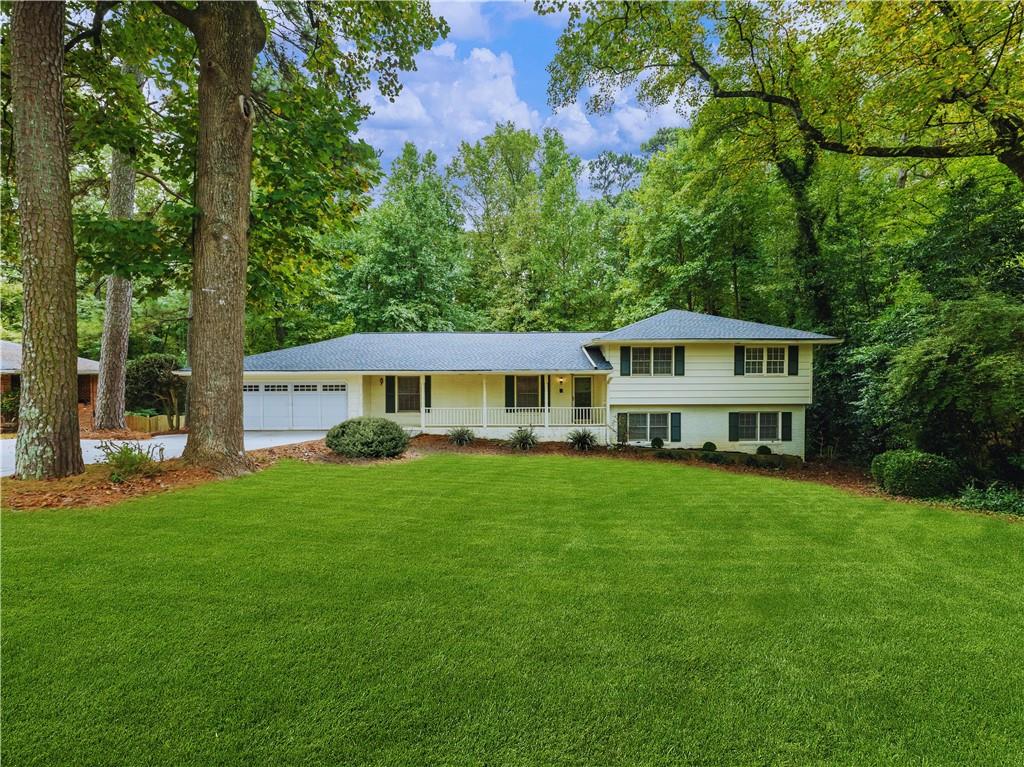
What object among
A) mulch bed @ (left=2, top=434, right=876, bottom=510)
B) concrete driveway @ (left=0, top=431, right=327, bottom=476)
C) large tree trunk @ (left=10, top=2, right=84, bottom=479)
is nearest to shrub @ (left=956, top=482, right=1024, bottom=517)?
mulch bed @ (left=2, top=434, right=876, bottom=510)

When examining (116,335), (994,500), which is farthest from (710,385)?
(116,335)

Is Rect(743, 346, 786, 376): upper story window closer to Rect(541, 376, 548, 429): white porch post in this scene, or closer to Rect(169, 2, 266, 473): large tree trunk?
Rect(541, 376, 548, 429): white porch post

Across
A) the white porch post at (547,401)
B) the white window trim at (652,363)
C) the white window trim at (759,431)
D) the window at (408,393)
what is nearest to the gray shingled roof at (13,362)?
the window at (408,393)

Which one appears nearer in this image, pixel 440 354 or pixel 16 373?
pixel 16 373

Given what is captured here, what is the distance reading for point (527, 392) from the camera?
53.2ft

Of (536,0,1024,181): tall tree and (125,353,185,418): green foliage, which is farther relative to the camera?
(125,353,185,418): green foliage

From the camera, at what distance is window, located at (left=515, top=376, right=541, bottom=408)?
16172 mm

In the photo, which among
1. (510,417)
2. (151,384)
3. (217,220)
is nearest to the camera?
(217,220)

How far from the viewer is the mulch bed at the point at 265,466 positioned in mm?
5387

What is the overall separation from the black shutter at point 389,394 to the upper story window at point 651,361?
844 cm

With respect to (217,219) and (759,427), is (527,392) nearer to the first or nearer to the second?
(759,427)

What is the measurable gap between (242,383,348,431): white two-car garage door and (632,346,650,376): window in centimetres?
976

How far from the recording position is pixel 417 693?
2.36 meters

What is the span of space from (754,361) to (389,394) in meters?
12.5
